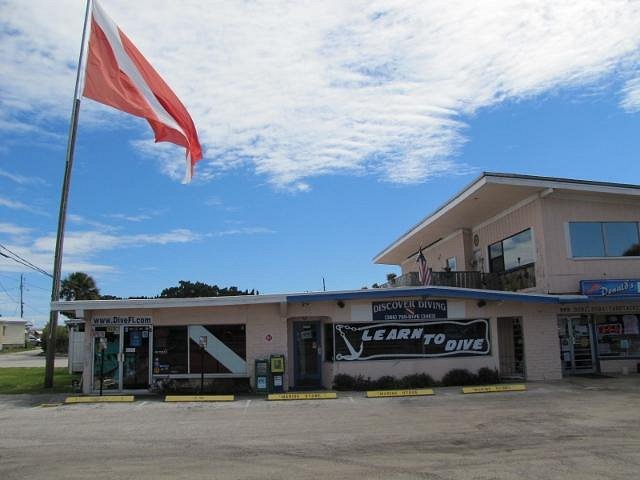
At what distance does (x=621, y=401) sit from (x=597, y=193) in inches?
352

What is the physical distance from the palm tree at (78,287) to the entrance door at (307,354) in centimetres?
3723

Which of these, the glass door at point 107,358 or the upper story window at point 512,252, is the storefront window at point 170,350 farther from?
the upper story window at point 512,252

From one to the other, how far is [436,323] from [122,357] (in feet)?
32.7

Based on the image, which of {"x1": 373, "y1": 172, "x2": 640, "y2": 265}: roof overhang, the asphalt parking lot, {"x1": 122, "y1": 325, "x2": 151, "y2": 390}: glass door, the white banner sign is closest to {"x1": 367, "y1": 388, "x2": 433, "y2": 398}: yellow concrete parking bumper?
the asphalt parking lot

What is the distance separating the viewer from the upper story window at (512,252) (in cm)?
2191

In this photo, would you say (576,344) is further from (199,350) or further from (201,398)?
(201,398)

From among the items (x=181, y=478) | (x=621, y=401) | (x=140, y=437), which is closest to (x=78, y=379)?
(x=140, y=437)

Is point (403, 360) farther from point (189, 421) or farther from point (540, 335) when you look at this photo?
point (189, 421)

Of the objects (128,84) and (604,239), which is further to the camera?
(604,239)

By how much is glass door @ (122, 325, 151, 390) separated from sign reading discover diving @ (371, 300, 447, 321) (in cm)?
726

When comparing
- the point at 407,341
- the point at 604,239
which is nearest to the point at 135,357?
the point at 407,341

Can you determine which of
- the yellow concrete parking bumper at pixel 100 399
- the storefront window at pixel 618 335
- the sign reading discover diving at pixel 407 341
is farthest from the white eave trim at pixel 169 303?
the storefront window at pixel 618 335

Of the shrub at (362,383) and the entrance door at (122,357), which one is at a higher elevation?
the entrance door at (122,357)

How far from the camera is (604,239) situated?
69.9ft
